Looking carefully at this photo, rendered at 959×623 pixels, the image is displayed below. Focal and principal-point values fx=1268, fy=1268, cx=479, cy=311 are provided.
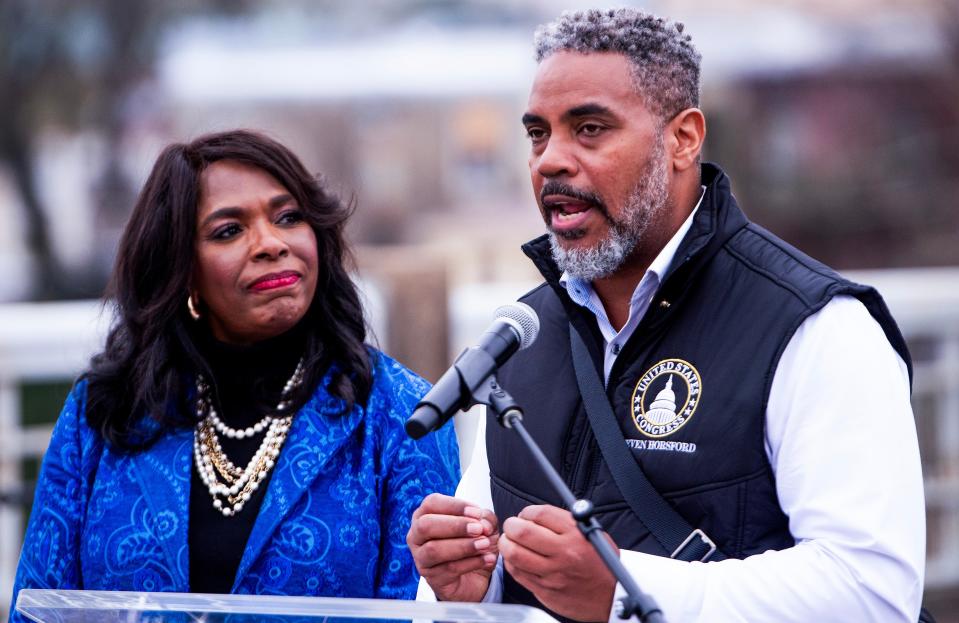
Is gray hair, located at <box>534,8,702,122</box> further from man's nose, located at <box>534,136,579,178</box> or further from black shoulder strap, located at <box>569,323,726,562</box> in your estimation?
black shoulder strap, located at <box>569,323,726,562</box>

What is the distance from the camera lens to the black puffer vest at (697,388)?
2.44 meters

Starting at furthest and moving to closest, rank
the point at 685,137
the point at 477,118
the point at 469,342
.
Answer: the point at 477,118
the point at 469,342
the point at 685,137

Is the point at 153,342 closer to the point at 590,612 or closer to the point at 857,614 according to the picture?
the point at 590,612

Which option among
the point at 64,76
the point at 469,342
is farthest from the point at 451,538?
the point at 64,76

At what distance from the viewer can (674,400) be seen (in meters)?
2.56

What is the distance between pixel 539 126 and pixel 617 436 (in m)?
0.68

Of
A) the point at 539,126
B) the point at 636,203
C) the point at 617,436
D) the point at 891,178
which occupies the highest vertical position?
the point at 891,178

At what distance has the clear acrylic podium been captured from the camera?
196 centimetres

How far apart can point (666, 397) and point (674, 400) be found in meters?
0.02

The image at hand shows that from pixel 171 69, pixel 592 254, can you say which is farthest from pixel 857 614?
pixel 171 69

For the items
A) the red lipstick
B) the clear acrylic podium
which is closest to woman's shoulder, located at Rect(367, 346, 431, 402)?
the red lipstick

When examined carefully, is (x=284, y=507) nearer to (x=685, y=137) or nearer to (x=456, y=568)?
(x=456, y=568)

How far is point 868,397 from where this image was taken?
233 cm

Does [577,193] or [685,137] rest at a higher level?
[685,137]
